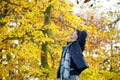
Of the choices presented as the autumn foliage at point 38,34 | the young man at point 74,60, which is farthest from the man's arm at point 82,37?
the autumn foliage at point 38,34

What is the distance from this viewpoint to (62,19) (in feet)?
43.3

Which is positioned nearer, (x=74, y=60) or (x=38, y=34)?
(x=74, y=60)

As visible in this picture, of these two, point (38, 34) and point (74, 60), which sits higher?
point (74, 60)

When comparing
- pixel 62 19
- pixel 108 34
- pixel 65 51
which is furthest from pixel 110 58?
pixel 65 51

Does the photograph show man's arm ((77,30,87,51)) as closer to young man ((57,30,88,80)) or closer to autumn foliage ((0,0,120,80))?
young man ((57,30,88,80))

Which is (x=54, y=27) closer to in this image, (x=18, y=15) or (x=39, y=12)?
(x=39, y=12)

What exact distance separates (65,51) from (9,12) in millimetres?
8019

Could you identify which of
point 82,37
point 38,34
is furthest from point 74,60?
point 38,34

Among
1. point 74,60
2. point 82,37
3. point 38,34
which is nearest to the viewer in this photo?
point 74,60

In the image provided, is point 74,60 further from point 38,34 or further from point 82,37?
point 38,34

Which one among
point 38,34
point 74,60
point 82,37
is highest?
point 82,37

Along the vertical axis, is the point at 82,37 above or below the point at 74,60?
above

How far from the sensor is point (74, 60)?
6.12 meters

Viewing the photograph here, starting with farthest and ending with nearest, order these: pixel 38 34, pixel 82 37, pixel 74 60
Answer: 1. pixel 38 34
2. pixel 82 37
3. pixel 74 60
